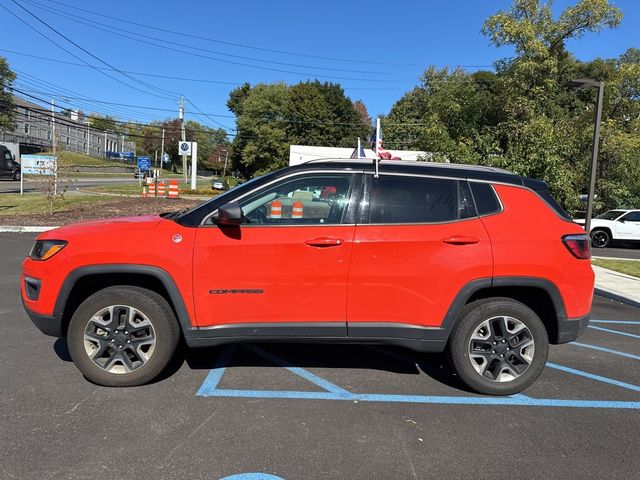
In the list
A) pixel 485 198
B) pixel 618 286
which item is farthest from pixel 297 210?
pixel 618 286

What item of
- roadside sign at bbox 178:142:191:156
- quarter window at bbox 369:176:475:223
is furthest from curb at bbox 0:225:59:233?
roadside sign at bbox 178:142:191:156

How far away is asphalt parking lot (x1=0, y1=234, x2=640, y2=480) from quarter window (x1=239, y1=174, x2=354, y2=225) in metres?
1.43

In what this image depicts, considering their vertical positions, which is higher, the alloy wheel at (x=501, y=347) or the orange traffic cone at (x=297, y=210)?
the orange traffic cone at (x=297, y=210)

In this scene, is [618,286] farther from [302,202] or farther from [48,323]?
[48,323]

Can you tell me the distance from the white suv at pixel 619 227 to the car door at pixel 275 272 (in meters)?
17.4

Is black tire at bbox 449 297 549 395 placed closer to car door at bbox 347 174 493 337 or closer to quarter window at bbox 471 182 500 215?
Answer: car door at bbox 347 174 493 337

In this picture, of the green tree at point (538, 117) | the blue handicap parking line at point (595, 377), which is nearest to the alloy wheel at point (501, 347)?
the blue handicap parking line at point (595, 377)

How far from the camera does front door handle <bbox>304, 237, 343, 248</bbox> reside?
12.2 feet

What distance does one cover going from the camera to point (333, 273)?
375 centimetres

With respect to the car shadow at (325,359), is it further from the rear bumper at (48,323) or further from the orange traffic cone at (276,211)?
the orange traffic cone at (276,211)

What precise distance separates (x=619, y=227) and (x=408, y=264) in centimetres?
1772

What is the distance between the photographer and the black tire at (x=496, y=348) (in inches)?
154

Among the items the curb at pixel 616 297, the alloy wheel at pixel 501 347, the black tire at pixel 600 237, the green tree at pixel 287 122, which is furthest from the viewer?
the green tree at pixel 287 122

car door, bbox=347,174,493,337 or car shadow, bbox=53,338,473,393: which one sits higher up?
car door, bbox=347,174,493,337
